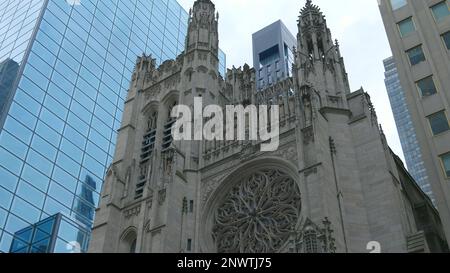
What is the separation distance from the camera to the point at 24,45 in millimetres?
47219

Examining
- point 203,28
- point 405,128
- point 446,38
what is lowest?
point 446,38

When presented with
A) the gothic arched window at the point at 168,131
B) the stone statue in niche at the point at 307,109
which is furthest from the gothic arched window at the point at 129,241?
the stone statue in niche at the point at 307,109

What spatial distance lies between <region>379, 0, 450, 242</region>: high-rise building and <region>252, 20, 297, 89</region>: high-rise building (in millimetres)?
52266

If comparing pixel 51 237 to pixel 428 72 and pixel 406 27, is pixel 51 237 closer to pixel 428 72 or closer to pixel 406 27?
pixel 406 27

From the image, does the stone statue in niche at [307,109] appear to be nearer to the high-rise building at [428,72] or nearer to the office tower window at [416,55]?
the high-rise building at [428,72]

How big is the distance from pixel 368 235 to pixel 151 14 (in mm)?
49191

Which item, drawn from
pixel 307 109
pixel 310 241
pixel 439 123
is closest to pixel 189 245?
pixel 310 241

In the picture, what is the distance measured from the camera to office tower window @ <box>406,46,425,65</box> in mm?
28281

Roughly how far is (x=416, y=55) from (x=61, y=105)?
29311 mm

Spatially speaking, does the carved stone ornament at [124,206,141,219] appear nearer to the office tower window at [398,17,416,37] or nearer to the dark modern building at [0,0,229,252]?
the dark modern building at [0,0,229,252]

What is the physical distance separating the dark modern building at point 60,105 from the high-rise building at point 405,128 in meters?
44.3

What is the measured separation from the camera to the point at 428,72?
90.4ft
